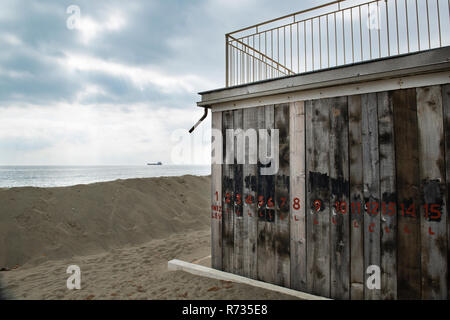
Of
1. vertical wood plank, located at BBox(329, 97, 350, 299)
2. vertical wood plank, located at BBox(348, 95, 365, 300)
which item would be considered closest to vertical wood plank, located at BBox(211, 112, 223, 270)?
vertical wood plank, located at BBox(329, 97, 350, 299)

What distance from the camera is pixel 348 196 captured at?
9.82ft

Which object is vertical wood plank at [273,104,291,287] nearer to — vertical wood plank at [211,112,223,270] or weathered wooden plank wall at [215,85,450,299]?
weathered wooden plank wall at [215,85,450,299]

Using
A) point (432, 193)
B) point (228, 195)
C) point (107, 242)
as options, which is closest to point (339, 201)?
point (432, 193)

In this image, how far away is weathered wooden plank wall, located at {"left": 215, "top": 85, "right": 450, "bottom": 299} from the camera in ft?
8.48

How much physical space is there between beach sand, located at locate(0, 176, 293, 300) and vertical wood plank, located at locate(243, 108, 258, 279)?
333 mm

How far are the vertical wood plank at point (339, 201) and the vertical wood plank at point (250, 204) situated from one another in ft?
3.45

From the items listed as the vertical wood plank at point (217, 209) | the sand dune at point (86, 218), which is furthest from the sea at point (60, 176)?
the vertical wood plank at point (217, 209)

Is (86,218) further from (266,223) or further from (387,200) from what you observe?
(387,200)

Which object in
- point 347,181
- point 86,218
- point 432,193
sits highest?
point 347,181

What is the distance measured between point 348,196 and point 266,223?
1.14m

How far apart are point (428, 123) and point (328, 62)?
148cm
